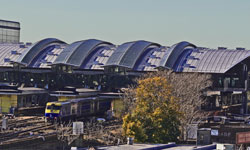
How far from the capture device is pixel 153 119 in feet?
197

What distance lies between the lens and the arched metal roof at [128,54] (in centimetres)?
10441

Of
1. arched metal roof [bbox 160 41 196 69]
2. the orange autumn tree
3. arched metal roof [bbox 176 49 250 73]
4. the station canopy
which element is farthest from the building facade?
the orange autumn tree

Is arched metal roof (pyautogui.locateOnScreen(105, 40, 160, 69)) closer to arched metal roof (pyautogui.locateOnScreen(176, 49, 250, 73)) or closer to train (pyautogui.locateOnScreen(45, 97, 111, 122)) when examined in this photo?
arched metal roof (pyautogui.locateOnScreen(176, 49, 250, 73))

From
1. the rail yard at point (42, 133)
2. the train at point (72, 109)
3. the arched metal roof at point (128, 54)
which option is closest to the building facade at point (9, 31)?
the arched metal roof at point (128, 54)

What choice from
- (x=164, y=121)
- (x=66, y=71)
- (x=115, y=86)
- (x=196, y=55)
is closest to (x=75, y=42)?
(x=66, y=71)

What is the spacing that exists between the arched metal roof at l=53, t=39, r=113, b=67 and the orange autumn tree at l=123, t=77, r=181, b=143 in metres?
46.4

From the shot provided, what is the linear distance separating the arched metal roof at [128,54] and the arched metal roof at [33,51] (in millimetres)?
18531

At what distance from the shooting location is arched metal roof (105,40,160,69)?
104 meters

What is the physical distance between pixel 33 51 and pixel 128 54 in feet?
75.3

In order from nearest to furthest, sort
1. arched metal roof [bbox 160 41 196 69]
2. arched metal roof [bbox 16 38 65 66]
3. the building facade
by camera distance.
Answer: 1. arched metal roof [bbox 160 41 196 69]
2. arched metal roof [bbox 16 38 65 66]
3. the building facade

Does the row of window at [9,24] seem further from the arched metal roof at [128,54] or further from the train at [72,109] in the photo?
the train at [72,109]

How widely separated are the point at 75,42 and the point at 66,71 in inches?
410

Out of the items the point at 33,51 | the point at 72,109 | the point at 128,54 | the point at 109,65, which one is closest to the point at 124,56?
the point at 128,54

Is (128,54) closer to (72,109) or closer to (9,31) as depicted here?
(72,109)
